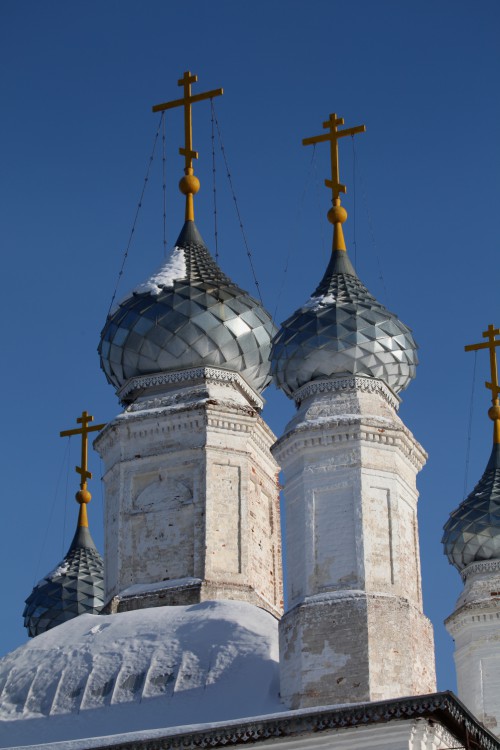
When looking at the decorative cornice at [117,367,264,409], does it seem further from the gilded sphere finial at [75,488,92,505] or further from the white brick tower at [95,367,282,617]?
the gilded sphere finial at [75,488,92,505]

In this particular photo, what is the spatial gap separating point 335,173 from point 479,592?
650cm

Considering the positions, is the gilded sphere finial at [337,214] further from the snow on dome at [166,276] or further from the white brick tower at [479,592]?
the white brick tower at [479,592]

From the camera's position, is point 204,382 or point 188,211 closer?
point 204,382

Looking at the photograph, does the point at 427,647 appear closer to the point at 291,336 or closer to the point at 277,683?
the point at 277,683

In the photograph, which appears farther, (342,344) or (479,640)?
(479,640)

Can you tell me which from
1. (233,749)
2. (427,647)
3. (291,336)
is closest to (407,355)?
(291,336)

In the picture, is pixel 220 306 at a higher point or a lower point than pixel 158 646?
higher

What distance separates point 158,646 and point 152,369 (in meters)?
3.84


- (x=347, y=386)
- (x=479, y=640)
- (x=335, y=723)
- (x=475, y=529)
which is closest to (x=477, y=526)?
(x=475, y=529)

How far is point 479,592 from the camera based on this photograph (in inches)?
1045

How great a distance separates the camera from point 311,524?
19.9 m

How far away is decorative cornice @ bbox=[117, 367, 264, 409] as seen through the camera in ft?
77.2

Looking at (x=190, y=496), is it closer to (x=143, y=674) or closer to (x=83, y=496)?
(x=143, y=674)

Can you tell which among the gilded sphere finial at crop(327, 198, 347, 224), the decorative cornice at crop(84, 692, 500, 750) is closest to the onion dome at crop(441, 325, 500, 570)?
the gilded sphere finial at crop(327, 198, 347, 224)
